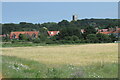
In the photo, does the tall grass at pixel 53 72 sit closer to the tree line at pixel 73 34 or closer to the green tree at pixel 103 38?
the tree line at pixel 73 34

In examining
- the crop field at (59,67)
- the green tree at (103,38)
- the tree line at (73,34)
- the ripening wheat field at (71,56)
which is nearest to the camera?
the crop field at (59,67)

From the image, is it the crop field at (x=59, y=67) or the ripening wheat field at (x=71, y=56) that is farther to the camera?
the ripening wheat field at (x=71, y=56)

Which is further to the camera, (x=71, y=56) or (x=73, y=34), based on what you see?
(x=73, y=34)

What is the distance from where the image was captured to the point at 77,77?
7734mm

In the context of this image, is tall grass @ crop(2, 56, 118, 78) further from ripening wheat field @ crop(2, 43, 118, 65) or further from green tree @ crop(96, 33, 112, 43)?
green tree @ crop(96, 33, 112, 43)

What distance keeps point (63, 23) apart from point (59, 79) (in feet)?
354

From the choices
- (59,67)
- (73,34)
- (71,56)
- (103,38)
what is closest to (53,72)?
(59,67)

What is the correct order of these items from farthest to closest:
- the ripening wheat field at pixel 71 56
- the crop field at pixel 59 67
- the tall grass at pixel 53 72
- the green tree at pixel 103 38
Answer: the green tree at pixel 103 38
the ripening wheat field at pixel 71 56
the crop field at pixel 59 67
the tall grass at pixel 53 72

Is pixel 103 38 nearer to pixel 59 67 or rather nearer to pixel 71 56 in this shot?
pixel 71 56

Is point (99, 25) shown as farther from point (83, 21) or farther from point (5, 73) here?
point (5, 73)

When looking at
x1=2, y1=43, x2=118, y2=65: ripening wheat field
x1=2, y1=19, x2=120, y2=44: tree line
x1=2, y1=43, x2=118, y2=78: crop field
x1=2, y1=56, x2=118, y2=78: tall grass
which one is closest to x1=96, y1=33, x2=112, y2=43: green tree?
x1=2, y1=19, x2=120, y2=44: tree line

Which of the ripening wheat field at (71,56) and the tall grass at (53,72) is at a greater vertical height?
the tall grass at (53,72)

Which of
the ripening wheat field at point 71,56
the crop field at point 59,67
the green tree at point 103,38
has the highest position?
the green tree at point 103,38

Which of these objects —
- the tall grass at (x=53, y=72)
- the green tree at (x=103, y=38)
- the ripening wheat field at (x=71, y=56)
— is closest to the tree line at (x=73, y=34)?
the green tree at (x=103, y=38)
